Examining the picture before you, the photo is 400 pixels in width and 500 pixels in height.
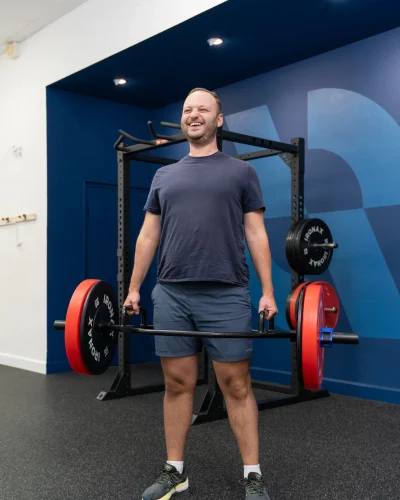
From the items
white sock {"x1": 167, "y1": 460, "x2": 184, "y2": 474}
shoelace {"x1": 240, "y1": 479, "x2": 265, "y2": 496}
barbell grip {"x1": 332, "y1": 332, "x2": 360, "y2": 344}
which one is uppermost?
barbell grip {"x1": 332, "y1": 332, "x2": 360, "y2": 344}

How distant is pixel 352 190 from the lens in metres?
3.78

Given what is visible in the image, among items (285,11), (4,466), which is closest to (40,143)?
(285,11)

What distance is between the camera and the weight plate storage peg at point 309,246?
3443 millimetres

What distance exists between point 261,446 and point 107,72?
2.94 m

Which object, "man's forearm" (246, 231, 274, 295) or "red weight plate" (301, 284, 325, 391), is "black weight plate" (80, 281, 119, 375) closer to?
"man's forearm" (246, 231, 274, 295)

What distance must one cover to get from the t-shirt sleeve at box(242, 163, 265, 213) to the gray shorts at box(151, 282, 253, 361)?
28cm

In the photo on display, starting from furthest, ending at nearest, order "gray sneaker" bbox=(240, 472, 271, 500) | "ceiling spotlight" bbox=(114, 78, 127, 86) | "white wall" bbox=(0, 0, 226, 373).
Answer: "ceiling spotlight" bbox=(114, 78, 127, 86) → "white wall" bbox=(0, 0, 226, 373) → "gray sneaker" bbox=(240, 472, 271, 500)

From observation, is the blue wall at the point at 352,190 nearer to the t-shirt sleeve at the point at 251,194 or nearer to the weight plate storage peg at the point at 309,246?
the weight plate storage peg at the point at 309,246

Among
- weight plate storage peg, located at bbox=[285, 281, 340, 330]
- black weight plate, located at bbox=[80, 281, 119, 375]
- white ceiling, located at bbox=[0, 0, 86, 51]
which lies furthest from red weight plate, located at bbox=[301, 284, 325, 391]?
white ceiling, located at bbox=[0, 0, 86, 51]

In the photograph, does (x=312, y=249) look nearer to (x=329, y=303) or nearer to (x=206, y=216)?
(x=329, y=303)

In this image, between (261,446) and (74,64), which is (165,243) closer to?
(261,446)

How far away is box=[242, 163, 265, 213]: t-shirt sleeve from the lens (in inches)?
78.6

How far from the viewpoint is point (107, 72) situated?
14.3 ft

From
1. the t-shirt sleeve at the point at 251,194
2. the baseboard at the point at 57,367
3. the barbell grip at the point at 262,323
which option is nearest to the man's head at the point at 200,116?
the t-shirt sleeve at the point at 251,194
